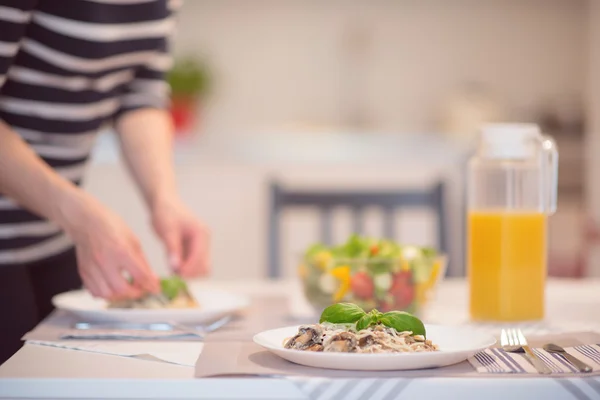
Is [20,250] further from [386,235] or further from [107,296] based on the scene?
[386,235]

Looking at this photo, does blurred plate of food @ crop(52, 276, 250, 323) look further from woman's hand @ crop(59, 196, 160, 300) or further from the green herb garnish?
the green herb garnish

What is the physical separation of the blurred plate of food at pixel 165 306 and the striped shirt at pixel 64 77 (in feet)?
0.61

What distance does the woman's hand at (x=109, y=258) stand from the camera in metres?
1.01

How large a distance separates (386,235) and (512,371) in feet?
4.19

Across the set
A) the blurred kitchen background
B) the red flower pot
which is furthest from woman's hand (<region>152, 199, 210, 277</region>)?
the blurred kitchen background

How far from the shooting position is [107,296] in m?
1.03

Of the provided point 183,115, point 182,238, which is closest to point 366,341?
point 182,238

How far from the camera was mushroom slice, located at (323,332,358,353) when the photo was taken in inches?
28.9

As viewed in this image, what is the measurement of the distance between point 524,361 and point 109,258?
1.67ft

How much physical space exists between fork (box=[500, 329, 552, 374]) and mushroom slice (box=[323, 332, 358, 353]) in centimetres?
16

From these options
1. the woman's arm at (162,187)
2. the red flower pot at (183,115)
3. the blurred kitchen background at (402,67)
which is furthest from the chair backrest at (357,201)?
the blurred kitchen background at (402,67)

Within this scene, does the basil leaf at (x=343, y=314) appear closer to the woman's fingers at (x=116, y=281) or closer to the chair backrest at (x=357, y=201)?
the woman's fingers at (x=116, y=281)

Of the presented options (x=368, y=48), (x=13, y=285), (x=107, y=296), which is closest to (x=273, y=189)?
(x=13, y=285)

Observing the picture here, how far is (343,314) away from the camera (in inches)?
30.5
